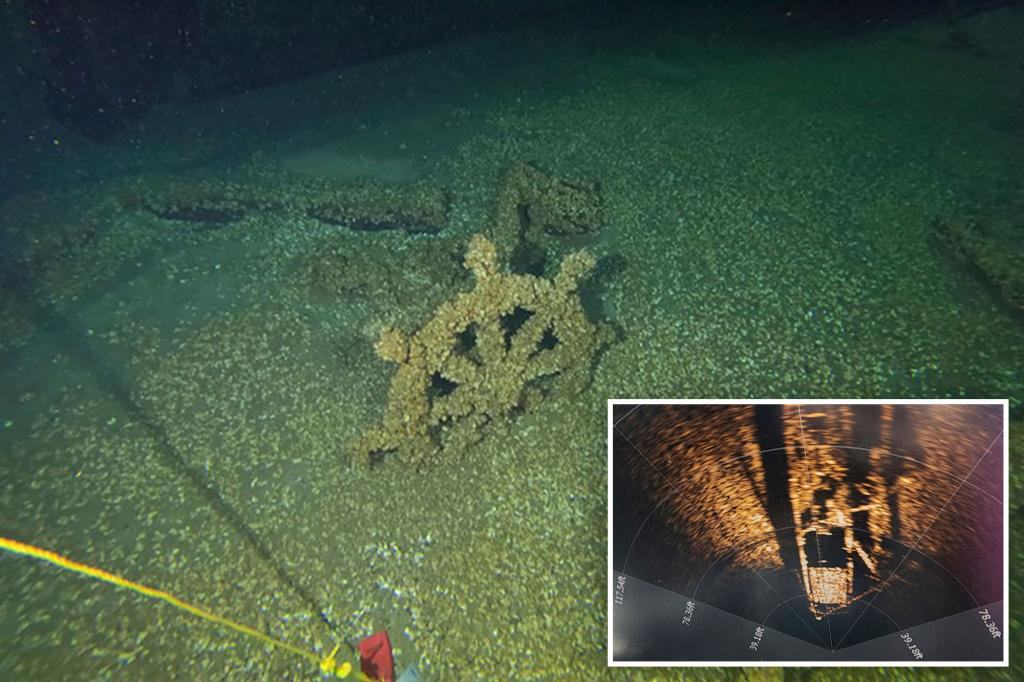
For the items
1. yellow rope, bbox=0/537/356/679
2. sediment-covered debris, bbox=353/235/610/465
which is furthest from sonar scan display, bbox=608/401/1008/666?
yellow rope, bbox=0/537/356/679

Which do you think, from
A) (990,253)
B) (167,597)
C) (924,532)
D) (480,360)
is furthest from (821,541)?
(167,597)

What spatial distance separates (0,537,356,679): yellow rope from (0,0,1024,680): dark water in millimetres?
54

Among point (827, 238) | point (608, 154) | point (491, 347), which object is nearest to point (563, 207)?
point (608, 154)

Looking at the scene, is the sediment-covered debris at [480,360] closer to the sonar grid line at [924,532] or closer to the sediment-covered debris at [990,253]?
the sonar grid line at [924,532]

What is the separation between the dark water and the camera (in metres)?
4.20

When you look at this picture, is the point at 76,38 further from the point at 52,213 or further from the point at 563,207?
the point at 563,207

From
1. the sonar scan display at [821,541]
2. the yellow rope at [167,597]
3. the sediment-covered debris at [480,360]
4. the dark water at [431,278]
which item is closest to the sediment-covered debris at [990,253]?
the dark water at [431,278]

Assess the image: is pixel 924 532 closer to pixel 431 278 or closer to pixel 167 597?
pixel 431 278

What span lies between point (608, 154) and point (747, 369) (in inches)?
153

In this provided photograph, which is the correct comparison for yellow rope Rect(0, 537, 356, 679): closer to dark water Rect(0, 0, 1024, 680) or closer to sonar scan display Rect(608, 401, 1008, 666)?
dark water Rect(0, 0, 1024, 680)

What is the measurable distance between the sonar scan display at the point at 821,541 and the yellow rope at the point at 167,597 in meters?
1.85

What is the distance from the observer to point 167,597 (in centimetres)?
410

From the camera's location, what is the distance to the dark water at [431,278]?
13.8 ft

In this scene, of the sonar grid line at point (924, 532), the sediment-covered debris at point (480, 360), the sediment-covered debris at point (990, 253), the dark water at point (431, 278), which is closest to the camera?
the sonar grid line at point (924, 532)
